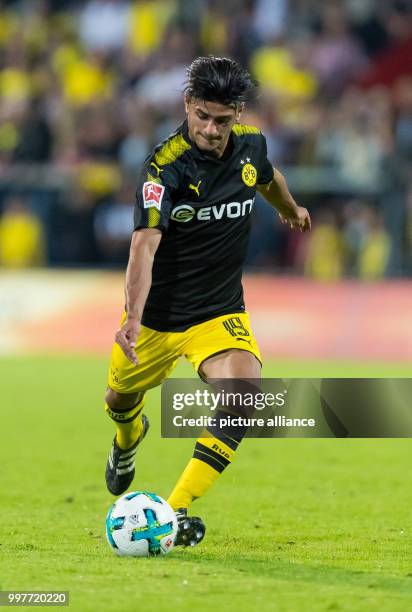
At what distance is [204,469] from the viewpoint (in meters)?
6.33

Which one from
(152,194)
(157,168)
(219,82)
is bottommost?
(152,194)

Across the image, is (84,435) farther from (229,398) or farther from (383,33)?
(383,33)

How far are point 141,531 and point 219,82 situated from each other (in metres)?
2.22

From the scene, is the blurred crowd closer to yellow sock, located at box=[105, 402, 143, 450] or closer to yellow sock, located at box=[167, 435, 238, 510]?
yellow sock, located at box=[105, 402, 143, 450]

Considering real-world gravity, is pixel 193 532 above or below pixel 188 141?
below

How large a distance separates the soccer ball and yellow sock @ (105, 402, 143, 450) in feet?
4.46

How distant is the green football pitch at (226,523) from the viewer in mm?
5137

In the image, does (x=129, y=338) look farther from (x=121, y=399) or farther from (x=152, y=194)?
(x=121, y=399)

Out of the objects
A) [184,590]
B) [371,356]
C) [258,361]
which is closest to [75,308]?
[371,356]

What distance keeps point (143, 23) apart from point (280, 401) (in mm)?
14840

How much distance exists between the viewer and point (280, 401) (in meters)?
6.38
